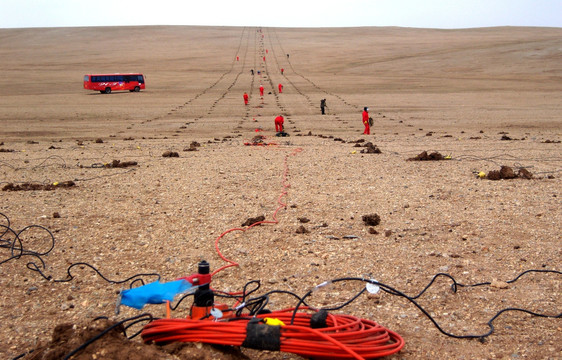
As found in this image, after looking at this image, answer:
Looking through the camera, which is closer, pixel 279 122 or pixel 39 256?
pixel 39 256

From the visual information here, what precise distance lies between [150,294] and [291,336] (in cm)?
175

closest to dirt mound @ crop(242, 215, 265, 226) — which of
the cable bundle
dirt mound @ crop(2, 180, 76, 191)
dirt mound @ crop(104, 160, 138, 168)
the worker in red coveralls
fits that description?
the cable bundle

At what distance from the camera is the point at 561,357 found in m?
3.59

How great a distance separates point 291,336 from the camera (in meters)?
3.41

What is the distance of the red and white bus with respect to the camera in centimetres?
4212

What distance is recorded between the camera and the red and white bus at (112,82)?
4212cm

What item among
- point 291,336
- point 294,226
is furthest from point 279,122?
point 291,336

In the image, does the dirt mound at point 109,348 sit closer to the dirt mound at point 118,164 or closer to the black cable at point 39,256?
the black cable at point 39,256

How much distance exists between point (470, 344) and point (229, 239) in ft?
11.3

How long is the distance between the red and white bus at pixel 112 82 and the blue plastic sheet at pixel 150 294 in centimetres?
4102

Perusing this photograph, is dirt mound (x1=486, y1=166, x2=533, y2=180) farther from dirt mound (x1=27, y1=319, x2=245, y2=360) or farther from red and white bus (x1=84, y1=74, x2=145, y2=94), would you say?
red and white bus (x1=84, y1=74, x2=145, y2=94)

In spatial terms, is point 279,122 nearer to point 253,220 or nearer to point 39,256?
point 253,220

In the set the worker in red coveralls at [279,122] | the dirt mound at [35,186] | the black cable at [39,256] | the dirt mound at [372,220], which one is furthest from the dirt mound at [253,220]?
the worker in red coveralls at [279,122]

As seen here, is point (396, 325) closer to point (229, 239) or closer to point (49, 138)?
point (229, 239)
